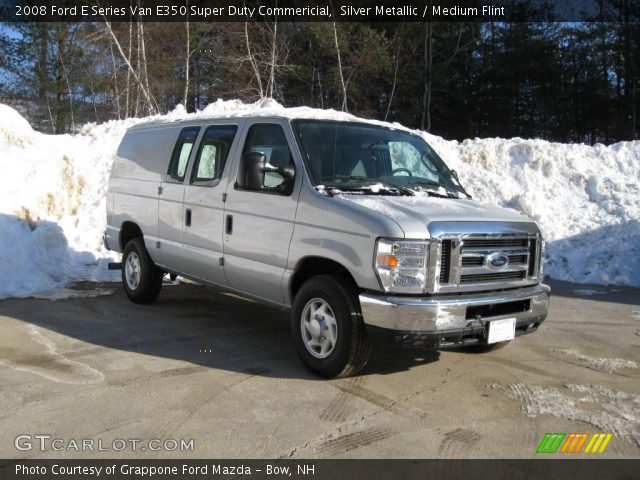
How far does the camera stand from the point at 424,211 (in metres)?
4.67

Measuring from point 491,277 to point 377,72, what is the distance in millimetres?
25593

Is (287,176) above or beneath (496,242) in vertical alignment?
above

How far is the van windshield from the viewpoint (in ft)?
17.2

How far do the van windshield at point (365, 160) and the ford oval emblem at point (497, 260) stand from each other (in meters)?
0.95

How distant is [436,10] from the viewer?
2969cm

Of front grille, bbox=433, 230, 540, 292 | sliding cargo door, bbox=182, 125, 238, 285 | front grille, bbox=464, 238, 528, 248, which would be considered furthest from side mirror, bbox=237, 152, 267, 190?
front grille, bbox=464, 238, 528, 248

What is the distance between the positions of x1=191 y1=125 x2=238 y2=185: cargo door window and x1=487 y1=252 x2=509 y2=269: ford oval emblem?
9.28 feet

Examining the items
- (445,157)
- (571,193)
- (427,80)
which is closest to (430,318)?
(571,193)

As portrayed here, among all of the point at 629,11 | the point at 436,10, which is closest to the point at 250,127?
the point at 436,10

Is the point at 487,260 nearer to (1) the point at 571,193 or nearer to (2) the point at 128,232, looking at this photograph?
(2) the point at 128,232

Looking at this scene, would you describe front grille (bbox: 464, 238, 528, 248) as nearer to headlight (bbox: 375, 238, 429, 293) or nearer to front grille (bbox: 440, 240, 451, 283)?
front grille (bbox: 440, 240, 451, 283)

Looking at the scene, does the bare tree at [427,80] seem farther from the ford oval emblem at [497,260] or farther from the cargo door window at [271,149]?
the ford oval emblem at [497,260]

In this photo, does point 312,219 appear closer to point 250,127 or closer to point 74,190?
point 250,127

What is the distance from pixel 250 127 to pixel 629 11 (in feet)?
104
